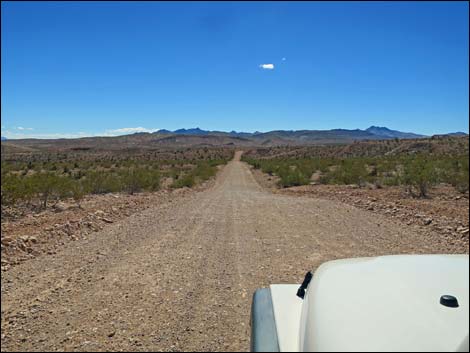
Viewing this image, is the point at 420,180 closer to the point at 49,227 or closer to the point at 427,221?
the point at 427,221

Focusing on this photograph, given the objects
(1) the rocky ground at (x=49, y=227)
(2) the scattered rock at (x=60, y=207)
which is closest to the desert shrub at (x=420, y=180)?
(1) the rocky ground at (x=49, y=227)

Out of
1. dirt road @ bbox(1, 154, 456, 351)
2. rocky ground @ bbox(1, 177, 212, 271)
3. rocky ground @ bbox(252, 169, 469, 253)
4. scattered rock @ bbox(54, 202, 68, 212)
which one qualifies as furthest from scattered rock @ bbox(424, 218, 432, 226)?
scattered rock @ bbox(54, 202, 68, 212)

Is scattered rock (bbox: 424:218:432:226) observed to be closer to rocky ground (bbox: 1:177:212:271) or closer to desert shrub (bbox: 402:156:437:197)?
desert shrub (bbox: 402:156:437:197)

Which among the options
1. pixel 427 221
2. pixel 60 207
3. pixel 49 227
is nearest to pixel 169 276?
pixel 49 227

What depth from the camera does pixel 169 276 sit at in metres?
6.05

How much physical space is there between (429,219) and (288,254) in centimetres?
510

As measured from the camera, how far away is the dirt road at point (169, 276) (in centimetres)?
421

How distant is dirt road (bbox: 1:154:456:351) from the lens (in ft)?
13.8

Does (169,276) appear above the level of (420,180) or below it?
below

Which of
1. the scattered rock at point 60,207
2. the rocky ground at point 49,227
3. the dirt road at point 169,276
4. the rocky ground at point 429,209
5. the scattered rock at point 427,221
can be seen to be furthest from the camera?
the scattered rock at point 60,207

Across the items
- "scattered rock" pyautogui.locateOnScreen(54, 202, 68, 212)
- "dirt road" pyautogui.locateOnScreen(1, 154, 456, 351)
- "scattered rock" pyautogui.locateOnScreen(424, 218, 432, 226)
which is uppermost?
"scattered rock" pyautogui.locateOnScreen(424, 218, 432, 226)

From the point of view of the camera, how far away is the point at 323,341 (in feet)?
6.05

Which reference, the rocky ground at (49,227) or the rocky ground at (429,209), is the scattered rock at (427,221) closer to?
the rocky ground at (429,209)

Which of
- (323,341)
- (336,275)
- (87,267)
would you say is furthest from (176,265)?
(323,341)
